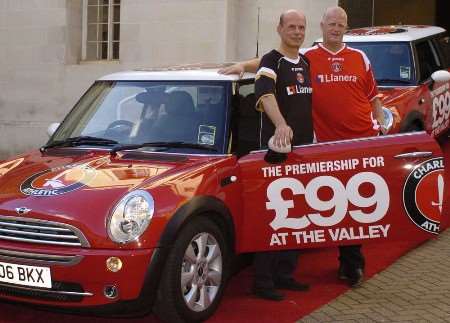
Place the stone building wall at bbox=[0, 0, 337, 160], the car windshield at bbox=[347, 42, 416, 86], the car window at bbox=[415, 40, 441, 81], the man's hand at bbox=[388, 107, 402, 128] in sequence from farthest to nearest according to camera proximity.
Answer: the stone building wall at bbox=[0, 0, 337, 160]
the car window at bbox=[415, 40, 441, 81]
the car windshield at bbox=[347, 42, 416, 86]
the man's hand at bbox=[388, 107, 402, 128]

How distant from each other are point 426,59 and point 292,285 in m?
4.72

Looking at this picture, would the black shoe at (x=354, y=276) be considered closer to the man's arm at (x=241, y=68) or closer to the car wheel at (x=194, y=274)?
the car wheel at (x=194, y=274)

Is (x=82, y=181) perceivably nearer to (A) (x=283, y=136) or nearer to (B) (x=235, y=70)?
(A) (x=283, y=136)

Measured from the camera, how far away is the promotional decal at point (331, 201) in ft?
14.6

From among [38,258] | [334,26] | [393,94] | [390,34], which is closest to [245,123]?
[334,26]

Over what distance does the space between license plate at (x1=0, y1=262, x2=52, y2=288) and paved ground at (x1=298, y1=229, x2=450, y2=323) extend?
1.69 metres

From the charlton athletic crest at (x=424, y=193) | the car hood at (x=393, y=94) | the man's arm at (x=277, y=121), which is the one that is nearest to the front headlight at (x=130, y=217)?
the man's arm at (x=277, y=121)

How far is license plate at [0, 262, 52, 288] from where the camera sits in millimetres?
3762

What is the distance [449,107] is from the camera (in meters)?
9.02

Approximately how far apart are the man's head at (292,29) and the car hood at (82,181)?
104 centimetres

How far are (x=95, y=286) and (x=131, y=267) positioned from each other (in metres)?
0.24

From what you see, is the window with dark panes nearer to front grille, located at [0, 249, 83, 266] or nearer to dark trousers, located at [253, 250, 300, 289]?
dark trousers, located at [253, 250, 300, 289]

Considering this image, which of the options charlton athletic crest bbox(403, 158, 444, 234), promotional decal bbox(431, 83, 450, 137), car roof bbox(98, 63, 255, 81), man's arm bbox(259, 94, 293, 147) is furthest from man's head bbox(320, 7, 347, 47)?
promotional decal bbox(431, 83, 450, 137)

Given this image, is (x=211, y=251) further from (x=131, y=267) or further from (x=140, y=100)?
(x=140, y=100)
